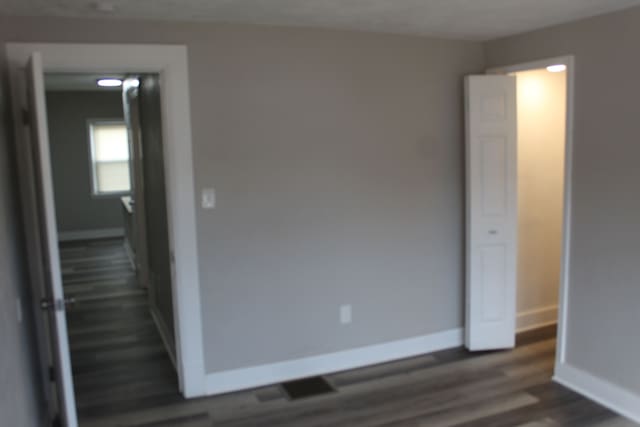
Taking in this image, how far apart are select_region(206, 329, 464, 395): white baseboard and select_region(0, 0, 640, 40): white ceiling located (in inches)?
89.9

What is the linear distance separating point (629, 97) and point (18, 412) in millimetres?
3531

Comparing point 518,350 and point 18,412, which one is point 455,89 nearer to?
point 518,350

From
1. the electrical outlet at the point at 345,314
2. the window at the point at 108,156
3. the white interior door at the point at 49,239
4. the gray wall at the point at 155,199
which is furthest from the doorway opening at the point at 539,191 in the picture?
the window at the point at 108,156

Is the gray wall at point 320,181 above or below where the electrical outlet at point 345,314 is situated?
above

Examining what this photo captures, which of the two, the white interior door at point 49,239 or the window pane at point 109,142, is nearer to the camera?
the white interior door at point 49,239

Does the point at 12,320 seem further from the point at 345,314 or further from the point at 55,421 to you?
the point at 345,314

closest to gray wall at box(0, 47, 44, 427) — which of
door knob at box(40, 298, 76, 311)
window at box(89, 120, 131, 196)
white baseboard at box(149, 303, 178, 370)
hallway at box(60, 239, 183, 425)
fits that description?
door knob at box(40, 298, 76, 311)

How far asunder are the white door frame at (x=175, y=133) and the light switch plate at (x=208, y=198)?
0.07m

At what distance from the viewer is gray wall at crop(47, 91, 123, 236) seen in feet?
30.3

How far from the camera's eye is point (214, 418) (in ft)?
10.8

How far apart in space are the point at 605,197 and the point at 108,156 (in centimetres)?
858

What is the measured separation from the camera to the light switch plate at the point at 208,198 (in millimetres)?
3426

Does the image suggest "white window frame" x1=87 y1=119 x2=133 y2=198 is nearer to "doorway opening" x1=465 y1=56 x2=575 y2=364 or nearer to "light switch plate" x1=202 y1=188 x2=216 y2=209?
"light switch plate" x1=202 y1=188 x2=216 y2=209

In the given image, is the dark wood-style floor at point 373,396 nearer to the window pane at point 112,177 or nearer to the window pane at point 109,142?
the window pane at point 112,177
